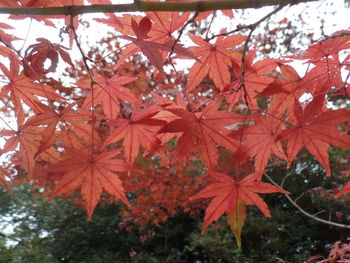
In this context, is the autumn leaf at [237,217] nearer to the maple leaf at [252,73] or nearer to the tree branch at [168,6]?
the maple leaf at [252,73]

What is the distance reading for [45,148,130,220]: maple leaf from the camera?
812 millimetres

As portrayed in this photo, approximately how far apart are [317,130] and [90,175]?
21.4 inches

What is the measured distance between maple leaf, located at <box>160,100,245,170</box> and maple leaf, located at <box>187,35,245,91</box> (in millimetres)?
163

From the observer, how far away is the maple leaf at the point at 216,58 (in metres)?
0.92

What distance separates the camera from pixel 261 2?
51 centimetres

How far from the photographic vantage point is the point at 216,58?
0.94m

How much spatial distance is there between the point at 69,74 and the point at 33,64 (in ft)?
10.4

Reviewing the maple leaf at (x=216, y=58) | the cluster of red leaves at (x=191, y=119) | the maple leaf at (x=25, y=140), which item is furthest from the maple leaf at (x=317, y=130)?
the maple leaf at (x=25, y=140)

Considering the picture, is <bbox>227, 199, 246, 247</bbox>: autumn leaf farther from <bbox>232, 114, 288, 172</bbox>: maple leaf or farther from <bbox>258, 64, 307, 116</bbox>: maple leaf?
<bbox>258, 64, 307, 116</bbox>: maple leaf

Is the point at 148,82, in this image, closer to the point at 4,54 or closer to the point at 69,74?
the point at 69,74

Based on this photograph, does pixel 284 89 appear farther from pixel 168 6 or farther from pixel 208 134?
pixel 168 6

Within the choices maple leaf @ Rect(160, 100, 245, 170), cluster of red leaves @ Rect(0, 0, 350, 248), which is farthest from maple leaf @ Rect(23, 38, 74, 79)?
maple leaf @ Rect(160, 100, 245, 170)

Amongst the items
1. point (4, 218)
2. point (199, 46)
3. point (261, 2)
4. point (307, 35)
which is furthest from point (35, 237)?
point (261, 2)

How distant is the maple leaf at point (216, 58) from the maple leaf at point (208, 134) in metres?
0.16
